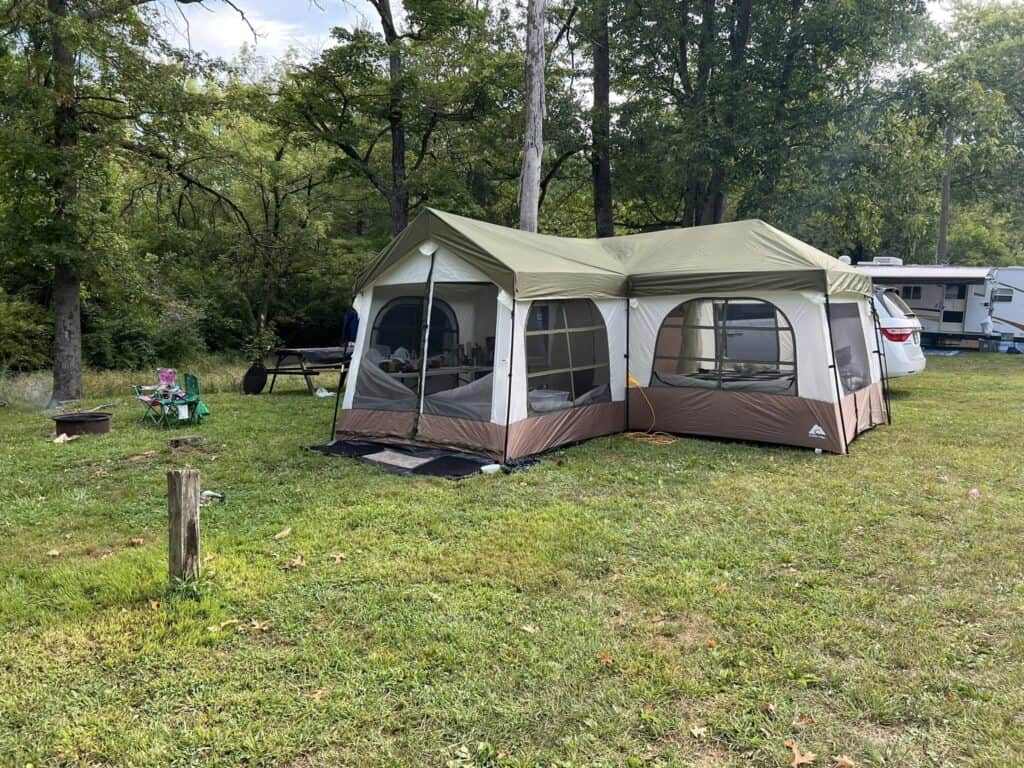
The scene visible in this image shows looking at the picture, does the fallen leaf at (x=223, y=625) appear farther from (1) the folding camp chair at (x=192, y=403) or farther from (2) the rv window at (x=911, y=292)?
(2) the rv window at (x=911, y=292)

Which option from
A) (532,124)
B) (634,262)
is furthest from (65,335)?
(634,262)

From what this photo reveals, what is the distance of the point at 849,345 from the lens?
7.00 m

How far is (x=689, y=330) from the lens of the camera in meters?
7.33

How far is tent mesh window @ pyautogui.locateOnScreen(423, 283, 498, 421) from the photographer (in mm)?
6055

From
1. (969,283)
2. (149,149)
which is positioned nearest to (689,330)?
(149,149)

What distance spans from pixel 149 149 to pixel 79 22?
206cm

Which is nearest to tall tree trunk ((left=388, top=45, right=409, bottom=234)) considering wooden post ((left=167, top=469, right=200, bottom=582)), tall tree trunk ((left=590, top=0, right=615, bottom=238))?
tall tree trunk ((left=590, top=0, right=615, bottom=238))

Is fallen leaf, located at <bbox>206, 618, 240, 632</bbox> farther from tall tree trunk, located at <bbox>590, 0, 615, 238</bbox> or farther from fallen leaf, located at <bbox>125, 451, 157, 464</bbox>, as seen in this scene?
tall tree trunk, located at <bbox>590, 0, 615, 238</bbox>

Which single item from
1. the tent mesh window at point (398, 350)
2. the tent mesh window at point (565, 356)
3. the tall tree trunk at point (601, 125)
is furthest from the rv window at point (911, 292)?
the tent mesh window at point (398, 350)

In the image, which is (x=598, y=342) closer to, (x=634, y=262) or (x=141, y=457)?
(x=634, y=262)

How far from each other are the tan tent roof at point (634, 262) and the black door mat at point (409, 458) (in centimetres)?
151

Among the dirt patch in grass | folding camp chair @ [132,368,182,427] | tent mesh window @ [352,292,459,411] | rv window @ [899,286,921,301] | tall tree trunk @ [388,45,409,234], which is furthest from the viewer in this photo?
rv window @ [899,286,921,301]

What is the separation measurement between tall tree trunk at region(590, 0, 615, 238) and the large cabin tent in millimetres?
7538

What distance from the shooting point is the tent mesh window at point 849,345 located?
663 centimetres
